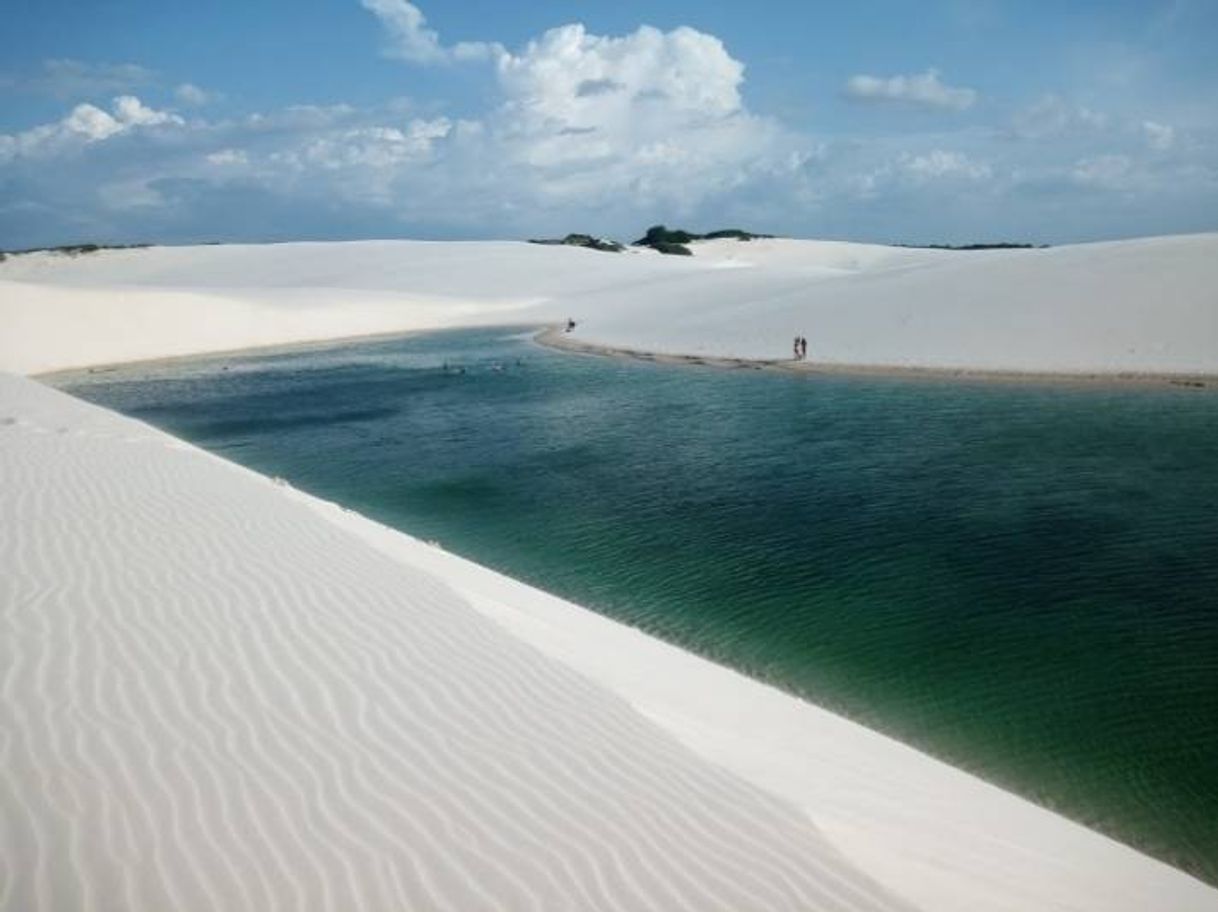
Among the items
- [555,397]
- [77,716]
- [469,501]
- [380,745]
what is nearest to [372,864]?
[380,745]

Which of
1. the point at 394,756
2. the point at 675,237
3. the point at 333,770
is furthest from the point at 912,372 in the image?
the point at 675,237

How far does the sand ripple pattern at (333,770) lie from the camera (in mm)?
3824

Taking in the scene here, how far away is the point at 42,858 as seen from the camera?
3787 mm

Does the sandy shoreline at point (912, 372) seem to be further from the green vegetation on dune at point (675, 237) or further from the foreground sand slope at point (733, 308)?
the green vegetation on dune at point (675, 237)

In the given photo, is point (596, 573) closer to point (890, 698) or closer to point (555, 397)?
point (890, 698)

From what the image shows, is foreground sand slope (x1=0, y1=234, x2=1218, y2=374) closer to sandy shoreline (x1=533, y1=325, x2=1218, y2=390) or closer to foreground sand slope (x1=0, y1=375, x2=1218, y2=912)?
sandy shoreline (x1=533, y1=325, x2=1218, y2=390)

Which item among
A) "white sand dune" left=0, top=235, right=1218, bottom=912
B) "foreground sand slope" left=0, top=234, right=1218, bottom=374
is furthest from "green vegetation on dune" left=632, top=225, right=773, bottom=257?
"white sand dune" left=0, top=235, right=1218, bottom=912

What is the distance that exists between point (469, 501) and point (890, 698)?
877 centimetres

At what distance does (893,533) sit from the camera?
12055 mm

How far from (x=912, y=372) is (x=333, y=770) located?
25883 mm

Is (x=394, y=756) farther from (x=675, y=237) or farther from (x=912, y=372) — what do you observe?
(x=675, y=237)

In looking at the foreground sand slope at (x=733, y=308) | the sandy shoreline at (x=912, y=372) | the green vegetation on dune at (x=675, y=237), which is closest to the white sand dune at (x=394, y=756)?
the sandy shoreline at (x=912, y=372)

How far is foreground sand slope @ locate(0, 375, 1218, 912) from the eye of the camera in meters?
3.89

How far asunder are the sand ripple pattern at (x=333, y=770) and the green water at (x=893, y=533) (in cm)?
292
